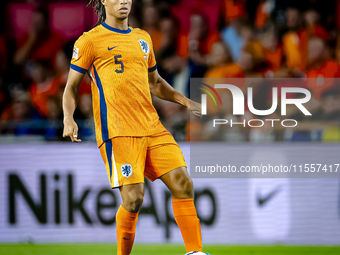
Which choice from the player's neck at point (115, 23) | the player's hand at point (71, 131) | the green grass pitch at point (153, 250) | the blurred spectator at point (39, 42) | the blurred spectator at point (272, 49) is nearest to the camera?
the player's hand at point (71, 131)

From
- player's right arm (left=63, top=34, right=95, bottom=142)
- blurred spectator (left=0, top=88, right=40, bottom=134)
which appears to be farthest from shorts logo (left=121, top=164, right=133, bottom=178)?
blurred spectator (left=0, top=88, right=40, bottom=134)

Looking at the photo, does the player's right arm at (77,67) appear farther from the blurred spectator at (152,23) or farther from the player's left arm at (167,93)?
the blurred spectator at (152,23)

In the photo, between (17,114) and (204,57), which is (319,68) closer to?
(204,57)

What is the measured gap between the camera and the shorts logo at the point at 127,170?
9.46ft

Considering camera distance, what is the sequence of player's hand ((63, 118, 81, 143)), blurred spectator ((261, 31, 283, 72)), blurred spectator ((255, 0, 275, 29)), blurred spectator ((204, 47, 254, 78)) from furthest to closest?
blurred spectator ((255, 0, 275, 29)), blurred spectator ((261, 31, 283, 72)), blurred spectator ((204, 47, 254, 78)), player's hand ((63, 118, 81, 143))

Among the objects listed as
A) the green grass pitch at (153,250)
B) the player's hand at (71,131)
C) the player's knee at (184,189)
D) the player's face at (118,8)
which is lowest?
the green grass pitch at (153,250)

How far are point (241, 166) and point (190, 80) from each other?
1.19 meters

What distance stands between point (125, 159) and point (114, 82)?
20.0 inches

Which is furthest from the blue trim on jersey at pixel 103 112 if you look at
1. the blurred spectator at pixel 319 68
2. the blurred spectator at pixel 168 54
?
the blurred spectator at pixel 319 68

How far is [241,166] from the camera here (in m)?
4.39

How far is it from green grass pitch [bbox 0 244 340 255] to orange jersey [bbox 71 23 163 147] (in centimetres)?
158

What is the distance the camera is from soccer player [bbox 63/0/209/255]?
2.93 metres

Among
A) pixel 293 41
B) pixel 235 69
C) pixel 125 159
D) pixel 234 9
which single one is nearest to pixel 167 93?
pixel 125 159

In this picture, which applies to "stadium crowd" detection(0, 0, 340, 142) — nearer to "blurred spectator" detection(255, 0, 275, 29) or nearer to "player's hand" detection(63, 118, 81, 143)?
→ "blurred spectator" detection(255, 0, 275, 29)
